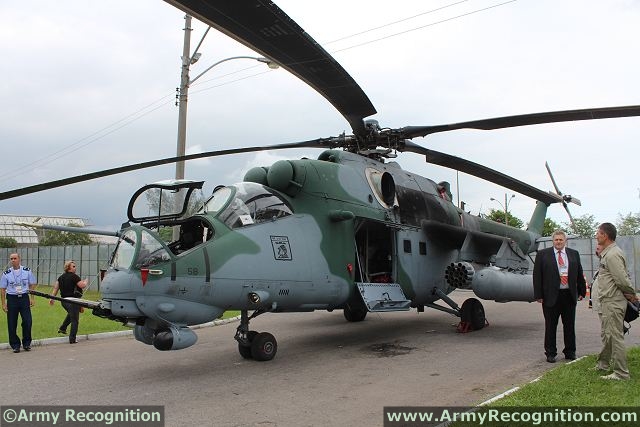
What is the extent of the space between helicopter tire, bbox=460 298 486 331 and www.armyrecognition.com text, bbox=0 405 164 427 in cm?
718

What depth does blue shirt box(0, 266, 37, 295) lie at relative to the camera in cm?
963

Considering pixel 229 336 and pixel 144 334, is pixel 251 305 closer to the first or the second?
pixel 144 334

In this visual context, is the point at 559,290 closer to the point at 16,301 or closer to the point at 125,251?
the point at 125,251

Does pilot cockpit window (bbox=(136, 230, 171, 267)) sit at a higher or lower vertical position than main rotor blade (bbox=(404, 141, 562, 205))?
lower

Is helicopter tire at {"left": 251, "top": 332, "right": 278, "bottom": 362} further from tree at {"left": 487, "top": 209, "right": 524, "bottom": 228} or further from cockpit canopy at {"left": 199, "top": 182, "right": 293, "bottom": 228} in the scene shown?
tree at {"left": 487, "top": 209, "right": 524, "bottom": 228}

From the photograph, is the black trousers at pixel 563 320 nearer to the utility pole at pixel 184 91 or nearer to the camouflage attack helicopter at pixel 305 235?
the camouflage attack helicopter at pixel 305 235

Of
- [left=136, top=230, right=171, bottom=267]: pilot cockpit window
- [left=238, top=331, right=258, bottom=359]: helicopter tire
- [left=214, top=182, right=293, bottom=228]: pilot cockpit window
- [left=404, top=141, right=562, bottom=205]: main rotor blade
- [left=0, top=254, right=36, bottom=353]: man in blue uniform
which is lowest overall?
[left=238, top=331, right=258, bottom=359]: helicopter tire

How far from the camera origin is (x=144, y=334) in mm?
7090

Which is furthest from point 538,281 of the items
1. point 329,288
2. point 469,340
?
point 329,288

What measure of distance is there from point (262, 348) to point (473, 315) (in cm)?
510

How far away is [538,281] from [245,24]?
18.1 feet

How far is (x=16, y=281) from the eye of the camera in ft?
31.9

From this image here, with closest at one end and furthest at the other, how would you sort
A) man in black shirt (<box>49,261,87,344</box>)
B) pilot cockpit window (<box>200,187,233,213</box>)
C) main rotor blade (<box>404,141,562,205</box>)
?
pilot cockpit window (<box>200,187,233,213</box>) < man in black shirt (<box>49,261,87,344</box>) < main rotor blade (<box>404,141,562,205</box>)

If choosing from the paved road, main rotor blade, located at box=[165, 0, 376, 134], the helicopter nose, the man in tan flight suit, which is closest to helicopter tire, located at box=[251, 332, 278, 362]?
the paved road
